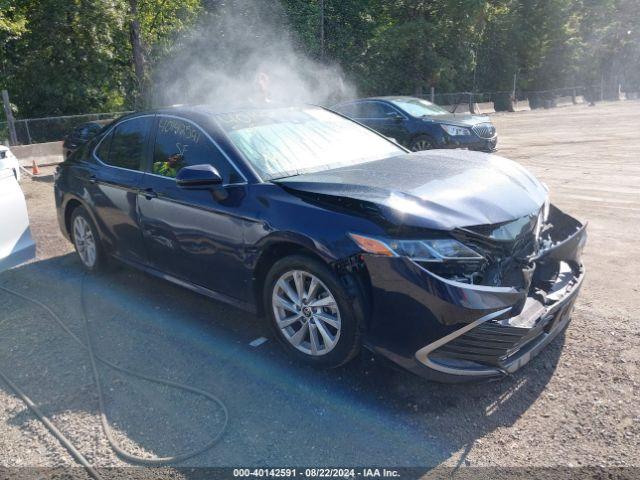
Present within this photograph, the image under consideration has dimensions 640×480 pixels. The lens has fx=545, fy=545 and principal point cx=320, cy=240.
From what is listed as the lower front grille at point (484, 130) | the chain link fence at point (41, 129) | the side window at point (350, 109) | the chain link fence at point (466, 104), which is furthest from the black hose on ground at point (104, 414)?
the chain link fence at point (466, 104)

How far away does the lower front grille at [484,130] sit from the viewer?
1160 cm

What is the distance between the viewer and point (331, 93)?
29.7 m

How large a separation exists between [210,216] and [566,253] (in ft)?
7.79

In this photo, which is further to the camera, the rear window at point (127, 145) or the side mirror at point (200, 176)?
the rear window at point (127, 145)

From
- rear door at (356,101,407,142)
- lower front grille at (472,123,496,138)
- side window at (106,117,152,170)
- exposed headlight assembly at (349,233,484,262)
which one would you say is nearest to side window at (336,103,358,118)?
rear door at (356,101,407,142)

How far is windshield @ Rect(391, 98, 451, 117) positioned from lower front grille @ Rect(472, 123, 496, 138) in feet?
3.30

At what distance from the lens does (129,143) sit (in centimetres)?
477

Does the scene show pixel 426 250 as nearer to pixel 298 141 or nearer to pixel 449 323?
pixel 449 323

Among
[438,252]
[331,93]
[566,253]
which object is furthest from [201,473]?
[331,93]

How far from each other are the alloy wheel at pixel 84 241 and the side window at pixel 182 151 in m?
1.41

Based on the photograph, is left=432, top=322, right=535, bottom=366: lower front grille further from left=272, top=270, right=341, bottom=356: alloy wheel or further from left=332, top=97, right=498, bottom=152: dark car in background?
left=332, top=97, right=498, bottom=152: dark car in background

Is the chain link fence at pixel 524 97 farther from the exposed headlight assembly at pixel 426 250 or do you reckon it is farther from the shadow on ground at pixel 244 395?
the exposed headlight assembly at pixel 426 250

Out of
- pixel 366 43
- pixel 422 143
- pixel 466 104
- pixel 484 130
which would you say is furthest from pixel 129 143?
pixel 366 43

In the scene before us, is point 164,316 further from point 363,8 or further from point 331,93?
point 363,8
